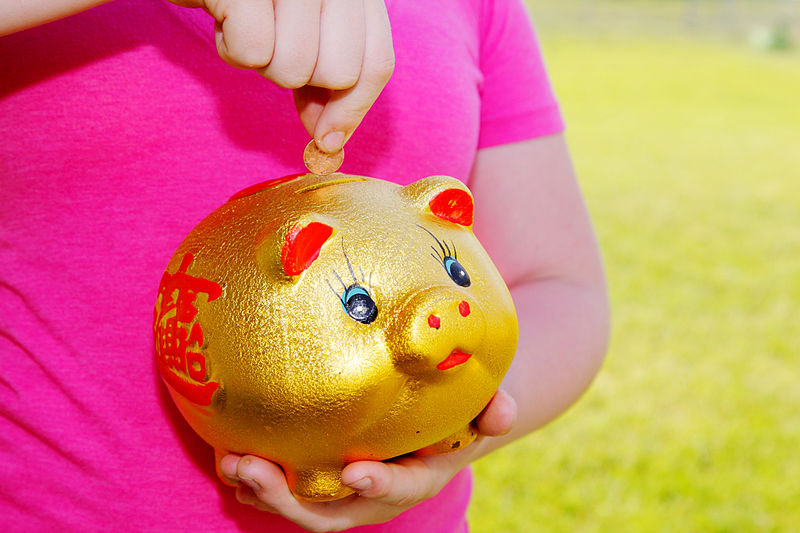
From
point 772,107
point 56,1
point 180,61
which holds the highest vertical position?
point 56,1

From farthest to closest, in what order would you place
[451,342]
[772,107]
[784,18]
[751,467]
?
[784,18]
[772,107]
[751,467]
[451,342]

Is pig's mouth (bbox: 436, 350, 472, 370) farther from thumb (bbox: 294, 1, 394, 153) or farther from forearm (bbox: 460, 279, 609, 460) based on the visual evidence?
forearm (bbox: 460, 279, 609, 460)

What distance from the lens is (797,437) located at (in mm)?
2867

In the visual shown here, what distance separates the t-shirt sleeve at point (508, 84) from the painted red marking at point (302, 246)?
1.58 feet

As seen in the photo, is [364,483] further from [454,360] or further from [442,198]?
[442,198]

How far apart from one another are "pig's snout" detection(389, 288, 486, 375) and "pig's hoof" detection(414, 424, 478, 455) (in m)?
0.12

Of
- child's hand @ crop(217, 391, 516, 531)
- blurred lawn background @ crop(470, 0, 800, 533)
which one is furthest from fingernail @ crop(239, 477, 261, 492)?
blurred lawn background @ crop(470, 0, 800, 533)

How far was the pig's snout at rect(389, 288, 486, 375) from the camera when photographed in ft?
2.10

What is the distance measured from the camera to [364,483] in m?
0.69

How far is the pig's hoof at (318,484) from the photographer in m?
0.71

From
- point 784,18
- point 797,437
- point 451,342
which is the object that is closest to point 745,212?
point 797,437

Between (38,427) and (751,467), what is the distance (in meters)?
2.37

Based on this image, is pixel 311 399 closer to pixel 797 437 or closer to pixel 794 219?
pixel 797 437

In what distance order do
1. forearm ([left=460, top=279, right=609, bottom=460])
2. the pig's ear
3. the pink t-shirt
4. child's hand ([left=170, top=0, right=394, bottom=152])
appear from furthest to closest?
forearm ([left=460, top=279, right=609, bottom=460]), the pink t-shirt, the pig's ear, child's hand ([left=170, top=0, right=394, bottom=152])
